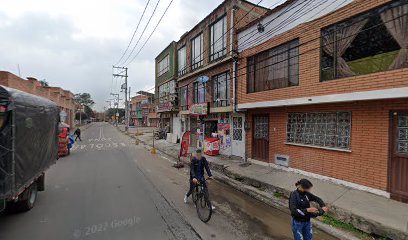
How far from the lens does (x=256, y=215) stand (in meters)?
5.91

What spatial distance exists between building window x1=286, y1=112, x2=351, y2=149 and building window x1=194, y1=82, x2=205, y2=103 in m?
8.48

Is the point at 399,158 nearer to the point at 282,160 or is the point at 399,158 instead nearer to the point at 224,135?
the point at 282,160


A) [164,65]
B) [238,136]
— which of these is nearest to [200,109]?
[238,136]

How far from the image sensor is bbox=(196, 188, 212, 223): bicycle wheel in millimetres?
5416

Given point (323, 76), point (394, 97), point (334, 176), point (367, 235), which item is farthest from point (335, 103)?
point (367, 235)

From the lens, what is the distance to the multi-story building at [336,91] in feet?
20.6

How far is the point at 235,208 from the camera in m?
6.35

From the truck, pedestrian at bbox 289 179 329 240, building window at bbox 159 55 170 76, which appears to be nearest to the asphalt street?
the truck

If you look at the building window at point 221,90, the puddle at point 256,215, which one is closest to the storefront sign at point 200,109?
the building window at point 221,90

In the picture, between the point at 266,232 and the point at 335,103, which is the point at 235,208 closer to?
the point at 266,232

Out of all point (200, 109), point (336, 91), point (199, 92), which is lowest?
point (200, 109)

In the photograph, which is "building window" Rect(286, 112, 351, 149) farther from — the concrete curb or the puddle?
the puddle

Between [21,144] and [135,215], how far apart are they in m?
2.94

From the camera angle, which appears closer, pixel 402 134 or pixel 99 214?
pixel 99 214
